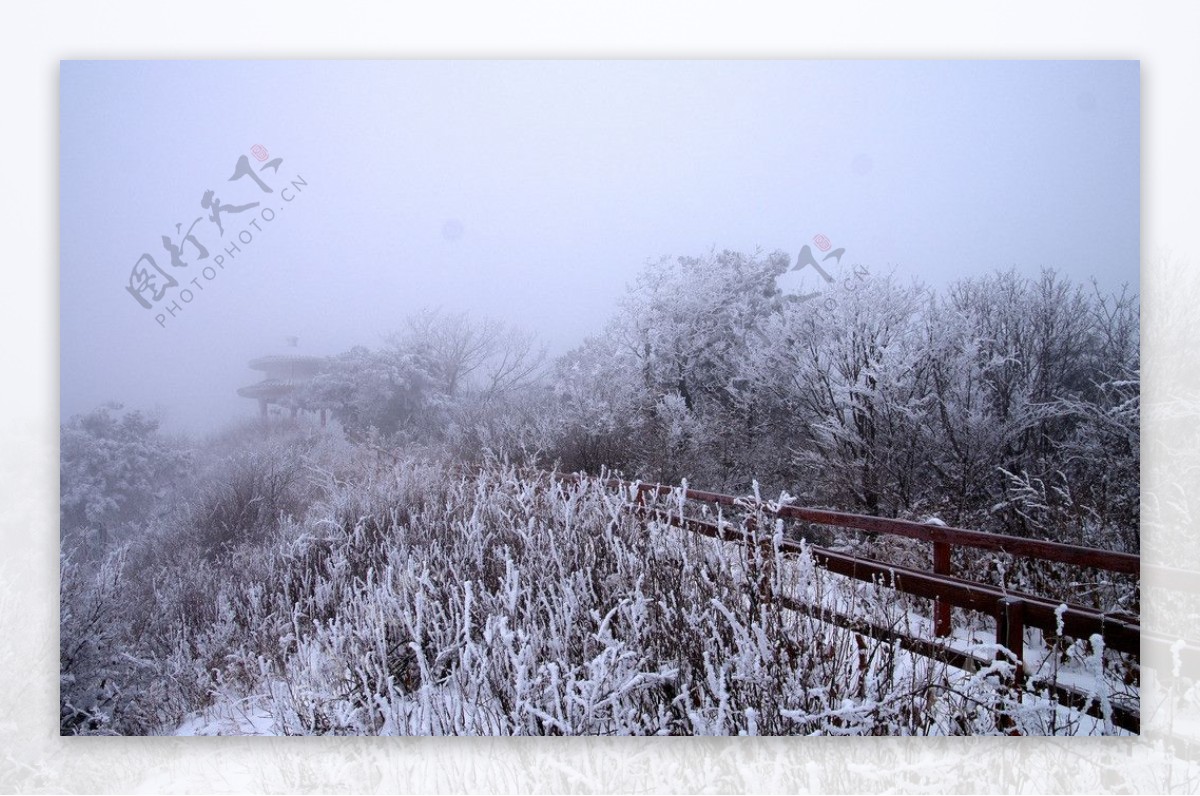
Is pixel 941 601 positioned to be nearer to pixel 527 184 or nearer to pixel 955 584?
pixel 955 584

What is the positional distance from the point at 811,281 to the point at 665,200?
0.68 metres

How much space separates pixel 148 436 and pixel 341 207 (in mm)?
1204

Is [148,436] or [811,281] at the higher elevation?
[811,281]

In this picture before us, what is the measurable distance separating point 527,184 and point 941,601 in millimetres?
2267

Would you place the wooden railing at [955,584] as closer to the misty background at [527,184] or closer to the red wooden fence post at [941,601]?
the red wooden fence post at [941,601]

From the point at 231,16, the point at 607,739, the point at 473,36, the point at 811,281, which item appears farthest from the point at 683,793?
the point at 231,16

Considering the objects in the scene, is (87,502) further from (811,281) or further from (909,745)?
(909,745)

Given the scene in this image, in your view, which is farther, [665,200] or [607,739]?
[665,200]

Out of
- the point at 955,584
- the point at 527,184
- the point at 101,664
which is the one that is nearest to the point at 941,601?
the point at 955,584

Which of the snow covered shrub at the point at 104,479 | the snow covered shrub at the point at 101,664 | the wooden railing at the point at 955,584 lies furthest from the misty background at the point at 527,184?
the wooden railing at the point at 955,584

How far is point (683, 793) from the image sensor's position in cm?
319

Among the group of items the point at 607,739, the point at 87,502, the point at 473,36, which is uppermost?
the point at 473,36

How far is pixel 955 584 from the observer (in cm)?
294

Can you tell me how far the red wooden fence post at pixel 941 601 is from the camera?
113 inches
